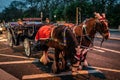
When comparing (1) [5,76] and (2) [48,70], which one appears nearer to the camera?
(1) [5,76]

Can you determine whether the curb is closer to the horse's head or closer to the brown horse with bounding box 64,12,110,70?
the brown horse with bounding box 64,12,110,70

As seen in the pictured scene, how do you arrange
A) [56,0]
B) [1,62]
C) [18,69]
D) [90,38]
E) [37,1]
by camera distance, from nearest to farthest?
[90,38] < [18,69] < [1,62] < [56,0] < [37,1]

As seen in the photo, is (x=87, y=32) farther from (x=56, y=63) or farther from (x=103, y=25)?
(x=56, y=63)

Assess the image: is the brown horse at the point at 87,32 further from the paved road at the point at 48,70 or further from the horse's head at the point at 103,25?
the paved road at the point at 48,70

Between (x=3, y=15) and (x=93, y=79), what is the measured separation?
97.8 m

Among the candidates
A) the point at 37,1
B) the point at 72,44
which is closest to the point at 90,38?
the point at 72,44

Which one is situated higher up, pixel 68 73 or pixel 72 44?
pixel 72 44

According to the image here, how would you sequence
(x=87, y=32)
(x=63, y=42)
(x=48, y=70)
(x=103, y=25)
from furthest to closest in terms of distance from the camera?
(x=48, y=70)
(x=87, y=32)
(x=103, y=25)
(x=63, y=42)

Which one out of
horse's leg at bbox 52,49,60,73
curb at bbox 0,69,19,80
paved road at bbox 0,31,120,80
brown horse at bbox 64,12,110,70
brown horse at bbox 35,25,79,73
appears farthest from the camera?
horse's leg at bbox 52,49,60,73

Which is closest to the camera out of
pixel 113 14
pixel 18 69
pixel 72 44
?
pixel 72 44

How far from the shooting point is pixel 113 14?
51.2 metres

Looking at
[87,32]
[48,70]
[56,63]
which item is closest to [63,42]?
[56,63]

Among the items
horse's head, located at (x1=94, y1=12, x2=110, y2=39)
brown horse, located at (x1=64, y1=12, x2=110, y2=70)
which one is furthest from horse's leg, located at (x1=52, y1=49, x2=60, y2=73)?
horse's head, located at (x1=94, y1=12, x2=110, y2=39)

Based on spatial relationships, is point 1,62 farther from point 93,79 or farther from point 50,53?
point 93,79
